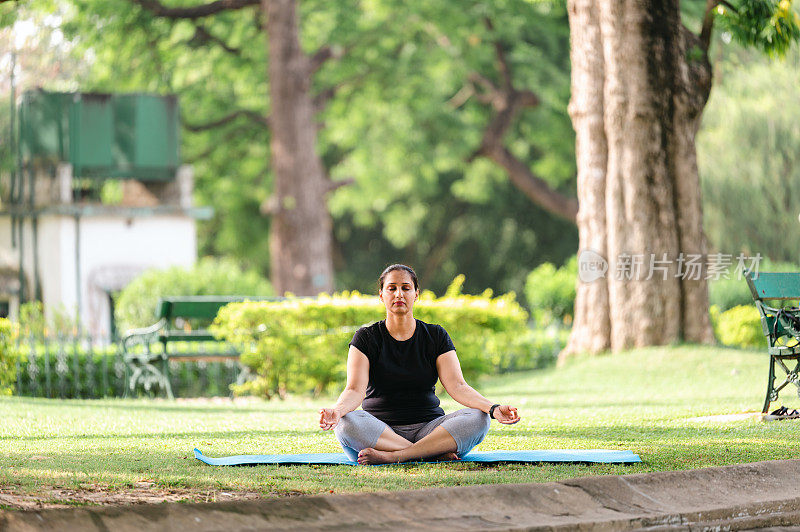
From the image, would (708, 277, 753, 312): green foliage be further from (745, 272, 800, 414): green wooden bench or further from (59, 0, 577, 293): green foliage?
(745, 272, 800, 414): green wooden bench

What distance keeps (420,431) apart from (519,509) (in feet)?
5.02

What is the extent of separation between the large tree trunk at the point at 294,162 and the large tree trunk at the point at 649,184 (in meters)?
12.5

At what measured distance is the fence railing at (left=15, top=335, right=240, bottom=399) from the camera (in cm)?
1579

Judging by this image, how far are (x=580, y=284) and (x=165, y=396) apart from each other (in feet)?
20.1

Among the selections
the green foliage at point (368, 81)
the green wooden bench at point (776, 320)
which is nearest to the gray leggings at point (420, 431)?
the green wooden bench at point (776, 320)

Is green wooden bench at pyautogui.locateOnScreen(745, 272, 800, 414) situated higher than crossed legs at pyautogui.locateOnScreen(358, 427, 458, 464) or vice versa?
green wooden bench at pyautogui.locateOnScreen(745, 272, 800, 414)

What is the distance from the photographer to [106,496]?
20.1 feet

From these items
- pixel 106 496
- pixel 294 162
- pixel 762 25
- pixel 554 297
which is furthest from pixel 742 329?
pixel 106 496

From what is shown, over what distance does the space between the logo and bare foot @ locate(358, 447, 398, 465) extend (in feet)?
31.9

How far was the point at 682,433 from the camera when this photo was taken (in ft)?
30.1

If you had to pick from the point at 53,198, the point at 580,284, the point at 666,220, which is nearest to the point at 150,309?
the point at 53,198

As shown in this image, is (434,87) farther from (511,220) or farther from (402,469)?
(402,469)

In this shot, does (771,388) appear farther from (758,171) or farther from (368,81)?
(368,81)

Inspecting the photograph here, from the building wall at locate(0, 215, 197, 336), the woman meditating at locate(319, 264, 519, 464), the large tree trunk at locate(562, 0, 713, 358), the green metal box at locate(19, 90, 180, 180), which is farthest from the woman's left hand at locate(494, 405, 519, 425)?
the green metal box at locate(19, 90, 180, 180)
